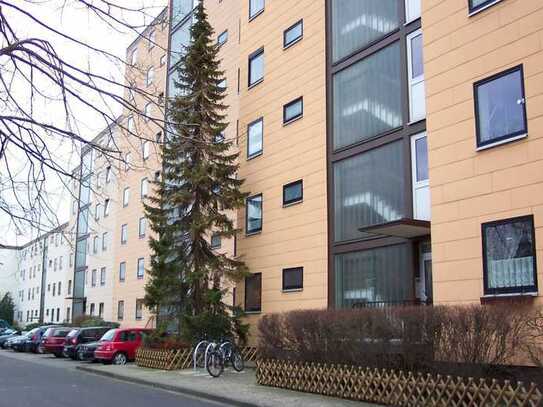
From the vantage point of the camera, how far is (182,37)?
36.3 m

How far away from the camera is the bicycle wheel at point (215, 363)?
1852 cm

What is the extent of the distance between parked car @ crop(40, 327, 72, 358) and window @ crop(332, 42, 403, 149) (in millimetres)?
19685

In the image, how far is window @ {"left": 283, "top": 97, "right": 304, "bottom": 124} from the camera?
2292 centimetres

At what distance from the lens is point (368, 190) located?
19141mm

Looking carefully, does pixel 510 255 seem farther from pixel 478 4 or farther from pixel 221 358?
pixel 221 358

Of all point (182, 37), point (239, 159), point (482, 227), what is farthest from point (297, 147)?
point (182, 37)

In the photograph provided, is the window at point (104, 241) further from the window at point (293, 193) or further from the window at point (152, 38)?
the window at point (152, 38)

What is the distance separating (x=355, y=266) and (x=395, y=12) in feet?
24.9

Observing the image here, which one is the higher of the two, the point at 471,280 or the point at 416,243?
the point at 416,243

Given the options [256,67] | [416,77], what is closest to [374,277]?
[416,77]

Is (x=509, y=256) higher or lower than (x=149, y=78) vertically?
lower

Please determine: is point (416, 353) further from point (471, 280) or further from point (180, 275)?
point (180, 275)

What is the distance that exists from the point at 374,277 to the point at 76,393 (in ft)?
28.2

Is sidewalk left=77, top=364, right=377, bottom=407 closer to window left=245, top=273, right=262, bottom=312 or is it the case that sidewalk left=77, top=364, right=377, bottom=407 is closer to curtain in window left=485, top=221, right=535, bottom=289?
window left=245, top=273, right=262, bottom=312
